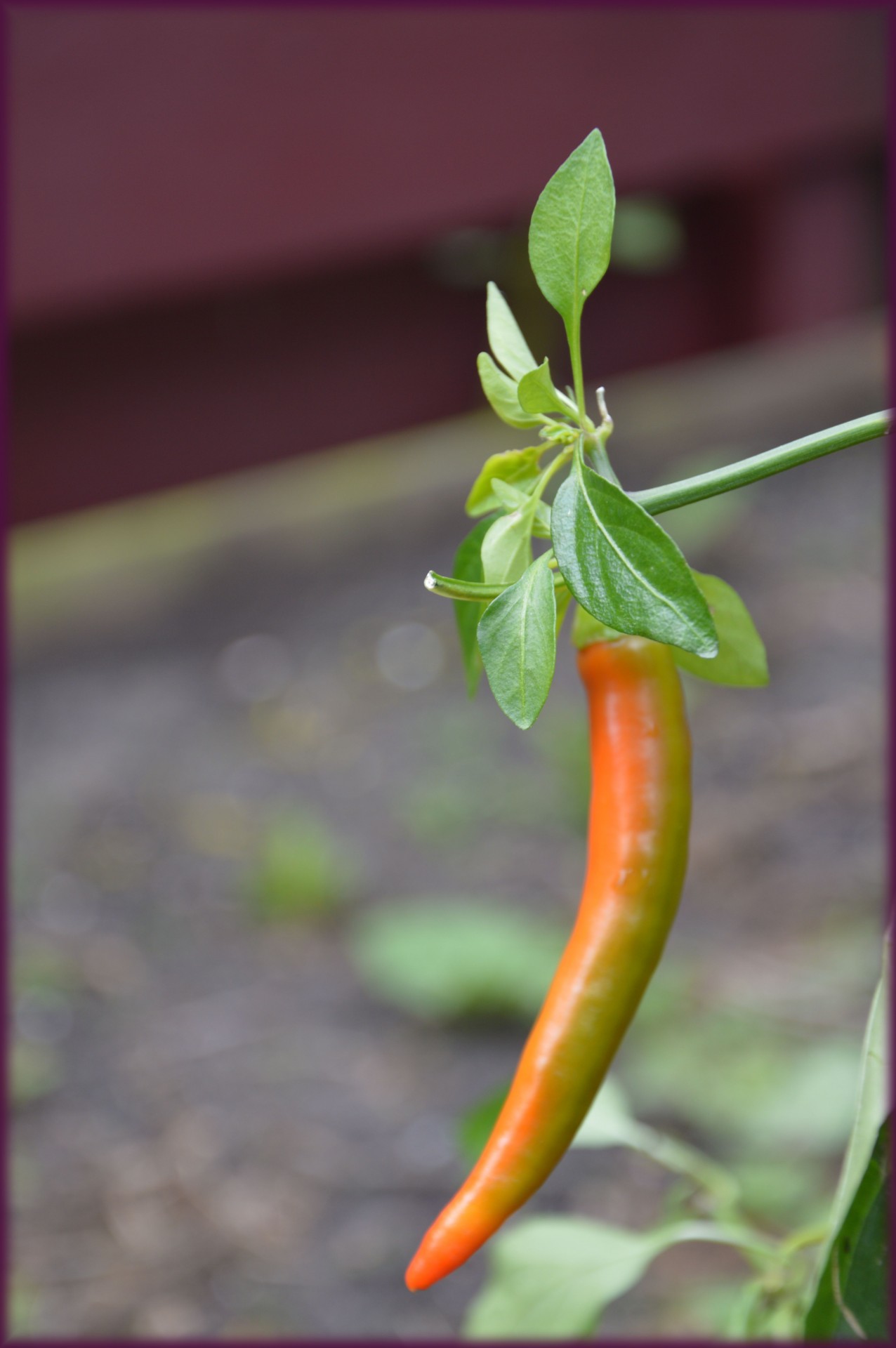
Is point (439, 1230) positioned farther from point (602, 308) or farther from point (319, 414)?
point (602, 308)

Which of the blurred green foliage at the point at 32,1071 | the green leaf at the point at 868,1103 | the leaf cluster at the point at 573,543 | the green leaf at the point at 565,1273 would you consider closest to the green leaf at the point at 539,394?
the leaf cluster at the point at 573,543

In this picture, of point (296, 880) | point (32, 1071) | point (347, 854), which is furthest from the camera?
point (347, 854)

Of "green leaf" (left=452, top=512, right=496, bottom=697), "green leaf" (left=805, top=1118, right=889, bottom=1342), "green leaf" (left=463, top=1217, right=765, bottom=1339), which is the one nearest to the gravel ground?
"green leaf" (left=463, top=1217, right=765, bottom=1339)

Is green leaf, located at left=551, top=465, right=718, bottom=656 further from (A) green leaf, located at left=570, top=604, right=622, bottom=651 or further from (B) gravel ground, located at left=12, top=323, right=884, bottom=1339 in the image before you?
(B) gravel ground, located at left=12, top=323, right=884, bottom=1339

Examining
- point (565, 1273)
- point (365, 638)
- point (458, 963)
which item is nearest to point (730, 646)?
point (565, 1273)

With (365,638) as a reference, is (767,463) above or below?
below

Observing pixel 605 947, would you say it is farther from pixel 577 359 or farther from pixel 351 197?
pixel 351 197

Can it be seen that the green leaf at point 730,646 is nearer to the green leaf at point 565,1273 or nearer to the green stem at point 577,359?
the green stem at point 577,359
